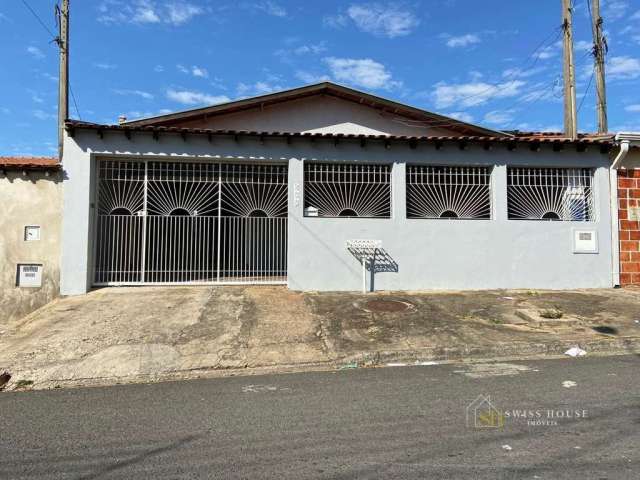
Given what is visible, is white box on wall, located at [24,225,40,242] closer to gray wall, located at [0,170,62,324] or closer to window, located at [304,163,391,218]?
gray wall, located at [0,170,62,324]

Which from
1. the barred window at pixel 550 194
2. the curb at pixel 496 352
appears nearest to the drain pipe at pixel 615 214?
the barred window at pixel 550 194

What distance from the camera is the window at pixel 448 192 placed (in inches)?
→ 404

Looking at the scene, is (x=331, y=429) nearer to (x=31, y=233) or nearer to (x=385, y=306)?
(x=385, y=306)

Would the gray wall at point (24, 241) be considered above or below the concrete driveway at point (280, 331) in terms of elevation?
above

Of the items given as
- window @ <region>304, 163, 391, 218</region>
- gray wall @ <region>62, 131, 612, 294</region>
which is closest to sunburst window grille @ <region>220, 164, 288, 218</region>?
gray wall @ <region>62, 131, 612, 294</region>

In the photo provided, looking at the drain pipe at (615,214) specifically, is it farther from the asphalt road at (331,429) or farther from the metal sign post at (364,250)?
the asphalt road at (331,429)

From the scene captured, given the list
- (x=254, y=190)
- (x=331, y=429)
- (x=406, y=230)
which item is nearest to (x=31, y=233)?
(x=254, y=190)

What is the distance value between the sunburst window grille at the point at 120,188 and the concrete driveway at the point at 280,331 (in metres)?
1.74

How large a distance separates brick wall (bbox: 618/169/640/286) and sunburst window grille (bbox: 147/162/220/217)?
30.6 ft

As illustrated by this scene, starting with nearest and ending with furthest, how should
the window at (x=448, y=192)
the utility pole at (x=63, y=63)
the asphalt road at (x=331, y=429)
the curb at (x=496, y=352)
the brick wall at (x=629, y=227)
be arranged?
the asphalt road at (x=331, y=429) → the curb at (x=496, y=352) → the window at (x=448, y=192) → the brick wall at (x=629, y=227) → the utility pole at (x=63, y=63)

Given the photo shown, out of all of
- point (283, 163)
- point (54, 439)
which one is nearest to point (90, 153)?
point (283, 163)

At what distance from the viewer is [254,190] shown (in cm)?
995

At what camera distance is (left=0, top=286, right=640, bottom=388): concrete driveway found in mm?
6098

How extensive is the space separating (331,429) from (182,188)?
7355 millimetres
